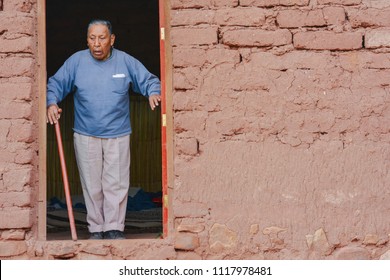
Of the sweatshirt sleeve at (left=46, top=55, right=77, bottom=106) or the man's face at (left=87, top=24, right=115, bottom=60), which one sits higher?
the man's face at (left=87, top=24, right=115, bottom=60)

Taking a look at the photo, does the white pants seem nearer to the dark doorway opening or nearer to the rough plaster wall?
the rough plaster wall

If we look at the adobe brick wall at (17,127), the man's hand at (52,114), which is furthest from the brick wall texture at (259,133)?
the man's hand at (52,114)

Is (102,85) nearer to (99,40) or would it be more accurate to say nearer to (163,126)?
(99,40)

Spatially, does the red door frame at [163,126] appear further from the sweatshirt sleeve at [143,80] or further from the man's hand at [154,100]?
the sweatshirt sleeve at [143,80]

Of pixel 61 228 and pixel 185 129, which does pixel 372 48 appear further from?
pixel 61 228

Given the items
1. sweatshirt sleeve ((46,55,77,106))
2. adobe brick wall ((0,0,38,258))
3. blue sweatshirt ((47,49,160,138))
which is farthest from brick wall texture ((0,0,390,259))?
blue sweatshirt ((47,49,160,138))

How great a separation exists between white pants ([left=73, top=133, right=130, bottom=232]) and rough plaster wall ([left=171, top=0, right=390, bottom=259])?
715mm

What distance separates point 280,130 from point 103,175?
1.41m

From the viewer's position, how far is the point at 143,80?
6.91 m

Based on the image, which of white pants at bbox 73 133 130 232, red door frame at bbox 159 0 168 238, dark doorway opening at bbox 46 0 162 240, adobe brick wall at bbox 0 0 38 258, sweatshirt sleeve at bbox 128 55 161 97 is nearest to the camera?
adobe brick wall at bbox 0 0 38 258

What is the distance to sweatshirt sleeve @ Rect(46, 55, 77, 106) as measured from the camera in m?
6.77

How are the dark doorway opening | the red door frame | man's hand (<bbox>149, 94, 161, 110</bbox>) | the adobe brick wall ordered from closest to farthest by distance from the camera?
the adobe brick wall → the red door frame → man's hand (<bbox>149, 94, 161, 110</bbox>) → the dark doorway opening

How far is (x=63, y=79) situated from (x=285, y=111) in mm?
1643

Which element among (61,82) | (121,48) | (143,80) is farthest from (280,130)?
(121,48)
